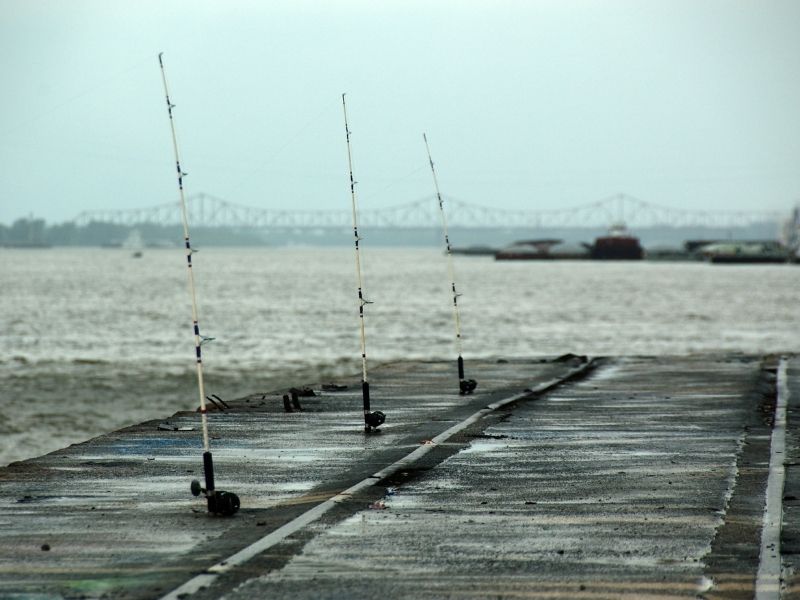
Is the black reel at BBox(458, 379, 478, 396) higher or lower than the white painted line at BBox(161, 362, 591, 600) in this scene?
lower

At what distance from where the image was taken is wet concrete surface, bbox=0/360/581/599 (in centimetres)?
892

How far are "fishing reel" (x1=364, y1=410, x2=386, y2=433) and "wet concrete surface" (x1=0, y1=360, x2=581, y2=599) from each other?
13 cm

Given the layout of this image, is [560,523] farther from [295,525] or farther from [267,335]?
[267,335]

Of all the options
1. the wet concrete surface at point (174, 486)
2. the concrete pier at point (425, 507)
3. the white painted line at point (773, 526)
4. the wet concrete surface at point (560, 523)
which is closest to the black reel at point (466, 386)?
the wet concrete surface at point (174, 486)

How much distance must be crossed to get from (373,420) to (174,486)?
13.8 ft

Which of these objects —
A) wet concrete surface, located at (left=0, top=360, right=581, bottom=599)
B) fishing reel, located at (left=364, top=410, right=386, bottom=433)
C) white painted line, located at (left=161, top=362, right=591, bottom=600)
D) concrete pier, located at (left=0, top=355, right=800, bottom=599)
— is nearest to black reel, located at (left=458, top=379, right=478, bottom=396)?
wet concrete surface, located at (left=0, top=360, right=581, bottom=599)

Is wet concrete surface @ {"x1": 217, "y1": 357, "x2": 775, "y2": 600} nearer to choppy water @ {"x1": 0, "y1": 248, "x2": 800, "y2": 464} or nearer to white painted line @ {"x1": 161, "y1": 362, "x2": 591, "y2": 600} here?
white painted line @ {"x1": 161, "y1": 362, "x2": 591, "y2": 600}

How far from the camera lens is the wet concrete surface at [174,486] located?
8922 mm

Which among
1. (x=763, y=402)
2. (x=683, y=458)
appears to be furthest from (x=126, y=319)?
(x=683, y=458)

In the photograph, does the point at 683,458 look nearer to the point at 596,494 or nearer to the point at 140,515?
the point at 596,494

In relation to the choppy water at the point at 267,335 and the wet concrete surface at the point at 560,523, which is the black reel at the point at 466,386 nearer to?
the wet concrete surface at the point at 560,523

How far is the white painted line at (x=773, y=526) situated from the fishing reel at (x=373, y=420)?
13.8 feet

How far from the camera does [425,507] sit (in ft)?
36.7

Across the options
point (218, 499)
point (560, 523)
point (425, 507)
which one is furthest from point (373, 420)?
point (560, 523)
